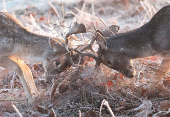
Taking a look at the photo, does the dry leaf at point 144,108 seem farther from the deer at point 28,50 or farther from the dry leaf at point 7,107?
the dry leaf at point 7,107

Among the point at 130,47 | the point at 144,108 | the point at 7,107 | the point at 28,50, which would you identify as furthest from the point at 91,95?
the point at 7,107

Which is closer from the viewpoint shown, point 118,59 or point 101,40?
point 101,40

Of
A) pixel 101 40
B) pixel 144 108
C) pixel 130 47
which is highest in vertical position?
pixel 101 40

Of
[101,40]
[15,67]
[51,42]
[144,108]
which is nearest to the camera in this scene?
[144,108]

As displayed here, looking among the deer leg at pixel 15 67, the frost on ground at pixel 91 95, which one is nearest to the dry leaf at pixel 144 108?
the frost on ground at pixel 91 95

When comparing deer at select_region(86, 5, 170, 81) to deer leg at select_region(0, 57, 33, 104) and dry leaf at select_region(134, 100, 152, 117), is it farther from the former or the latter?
deer leg at select_region(0, 57, 33, 104)

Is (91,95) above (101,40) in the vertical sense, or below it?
below

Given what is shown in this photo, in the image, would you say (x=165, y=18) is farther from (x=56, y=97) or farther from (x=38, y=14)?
(x=38, y=14)

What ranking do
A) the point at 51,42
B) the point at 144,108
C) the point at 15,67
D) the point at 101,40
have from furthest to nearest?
1. the point at 15,67
2. the point at 101,40
3. the point at 51,42
4. the point at 144,108

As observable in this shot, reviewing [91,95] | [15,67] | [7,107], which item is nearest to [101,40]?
[91,95]

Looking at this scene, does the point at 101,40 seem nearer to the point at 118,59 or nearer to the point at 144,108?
the point at 118,59
